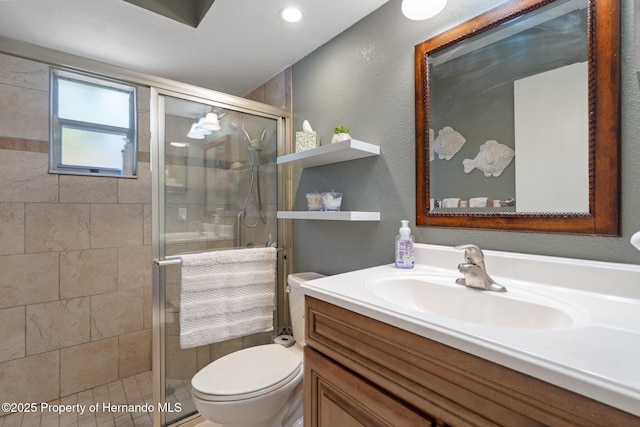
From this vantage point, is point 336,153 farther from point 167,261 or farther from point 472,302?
point 167,261

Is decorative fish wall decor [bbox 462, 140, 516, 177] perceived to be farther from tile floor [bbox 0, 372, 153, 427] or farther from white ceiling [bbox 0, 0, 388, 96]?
tile floor [bbox 0, 372, 153, 427]

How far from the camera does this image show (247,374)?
1.26m

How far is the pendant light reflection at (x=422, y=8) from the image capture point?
108 cm

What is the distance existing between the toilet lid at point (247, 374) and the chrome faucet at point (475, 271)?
0.87m

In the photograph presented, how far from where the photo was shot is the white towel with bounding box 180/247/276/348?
1495 millimetres

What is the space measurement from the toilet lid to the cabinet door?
366 millimetres

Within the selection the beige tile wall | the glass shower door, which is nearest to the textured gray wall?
the glass shower door

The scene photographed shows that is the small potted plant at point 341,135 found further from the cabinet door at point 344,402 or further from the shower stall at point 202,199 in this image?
the cabinet door at point 344,402

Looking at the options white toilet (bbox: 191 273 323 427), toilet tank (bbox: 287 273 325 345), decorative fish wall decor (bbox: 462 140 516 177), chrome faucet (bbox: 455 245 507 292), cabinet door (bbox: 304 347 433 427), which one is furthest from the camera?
toilet tank (bbox: 287 273 325 345)

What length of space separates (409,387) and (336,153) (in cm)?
104

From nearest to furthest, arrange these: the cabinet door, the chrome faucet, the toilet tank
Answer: the cabinet door
the chrome faucet
the toilet tank

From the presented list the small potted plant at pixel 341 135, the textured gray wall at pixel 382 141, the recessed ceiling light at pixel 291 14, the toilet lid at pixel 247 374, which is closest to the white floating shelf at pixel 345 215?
the textured gray wall at pixel 382 141

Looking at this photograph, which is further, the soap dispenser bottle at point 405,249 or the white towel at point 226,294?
the white towel at point 226,294

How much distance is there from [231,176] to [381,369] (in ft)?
4.64
